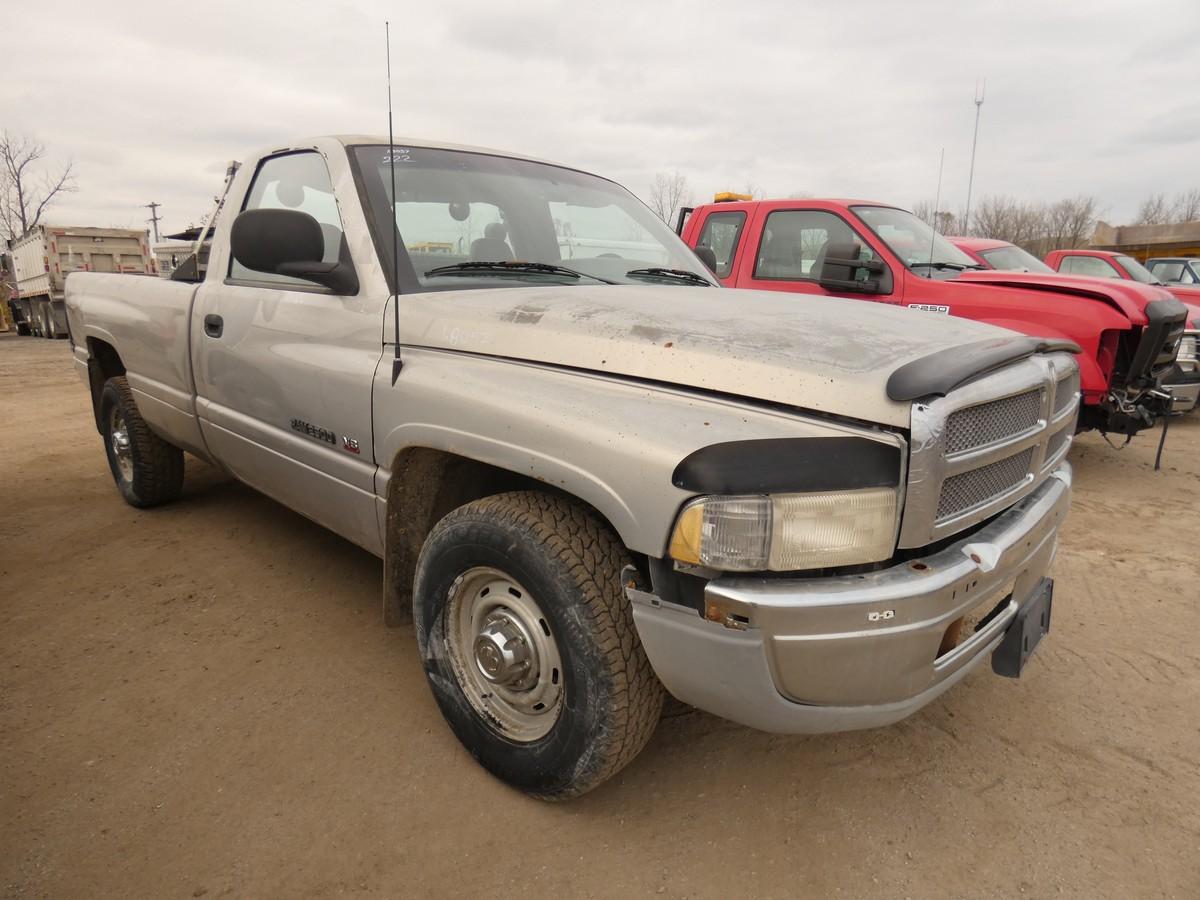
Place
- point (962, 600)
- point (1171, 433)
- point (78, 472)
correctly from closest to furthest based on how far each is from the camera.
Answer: point (962, 600)
point (78, 472)
point (1171, 433)

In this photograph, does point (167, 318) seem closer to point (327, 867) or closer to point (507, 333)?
point (507, 333)

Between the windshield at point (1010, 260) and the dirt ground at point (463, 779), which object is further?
the windshield at point (1010, 260)

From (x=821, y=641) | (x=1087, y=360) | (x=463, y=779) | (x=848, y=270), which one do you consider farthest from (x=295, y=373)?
(x=1087, y=360)

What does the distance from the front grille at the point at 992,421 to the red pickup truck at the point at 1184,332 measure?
5142mm

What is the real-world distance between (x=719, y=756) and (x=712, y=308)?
1405 millimetres

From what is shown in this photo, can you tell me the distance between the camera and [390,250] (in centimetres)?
246

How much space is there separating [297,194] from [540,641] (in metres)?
2.17

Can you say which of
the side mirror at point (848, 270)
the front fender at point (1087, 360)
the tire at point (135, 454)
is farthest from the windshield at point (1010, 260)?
the tire at point (135, 454)

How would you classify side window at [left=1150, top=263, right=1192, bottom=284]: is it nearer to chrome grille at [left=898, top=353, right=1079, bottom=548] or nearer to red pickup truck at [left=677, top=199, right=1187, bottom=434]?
red pickup truck at [left=677, top=199, right=1187, bottom=434]

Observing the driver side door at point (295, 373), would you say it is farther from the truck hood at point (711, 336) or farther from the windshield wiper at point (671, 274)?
the windshield wiper at point (671, 274)

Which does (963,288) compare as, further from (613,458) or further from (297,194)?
(613,458)

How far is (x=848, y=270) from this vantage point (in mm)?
4977

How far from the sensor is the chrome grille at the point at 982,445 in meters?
1.58

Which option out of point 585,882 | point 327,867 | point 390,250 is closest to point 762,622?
point 585,882
